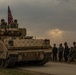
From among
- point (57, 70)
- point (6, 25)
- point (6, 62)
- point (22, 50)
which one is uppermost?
point (6, 25)

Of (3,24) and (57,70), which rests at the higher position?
(3,24)

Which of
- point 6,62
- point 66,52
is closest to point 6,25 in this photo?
point 6,62

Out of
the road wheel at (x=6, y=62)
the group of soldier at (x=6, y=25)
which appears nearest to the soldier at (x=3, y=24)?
the group of soldier at (x=6, y=25)

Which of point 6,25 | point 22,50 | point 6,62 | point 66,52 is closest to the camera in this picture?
point 6,62

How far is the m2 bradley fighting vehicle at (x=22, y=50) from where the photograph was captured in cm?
2097

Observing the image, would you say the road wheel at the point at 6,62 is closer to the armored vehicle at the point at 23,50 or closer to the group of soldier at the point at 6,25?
the armored vehicle at the point at 23,50

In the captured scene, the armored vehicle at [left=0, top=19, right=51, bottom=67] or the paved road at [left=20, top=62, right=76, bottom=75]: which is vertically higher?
the armored vehicle at [left=0, top=19, right=51, bottom=67]

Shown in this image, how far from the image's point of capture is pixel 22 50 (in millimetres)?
21562

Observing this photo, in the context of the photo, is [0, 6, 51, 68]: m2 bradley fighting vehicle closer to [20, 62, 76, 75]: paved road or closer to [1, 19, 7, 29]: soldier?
[20, 62, 76, 75]: paved road

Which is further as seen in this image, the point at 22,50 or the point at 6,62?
the point at 22,50

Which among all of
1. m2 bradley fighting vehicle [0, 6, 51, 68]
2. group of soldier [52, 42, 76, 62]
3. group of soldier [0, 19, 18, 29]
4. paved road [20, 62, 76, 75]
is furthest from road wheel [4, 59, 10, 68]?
group of soldier [52, 42, 76, 62]

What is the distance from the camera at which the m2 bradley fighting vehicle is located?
68.8ft

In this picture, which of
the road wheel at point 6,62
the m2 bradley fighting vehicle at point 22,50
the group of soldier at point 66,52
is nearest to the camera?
the m2 bradley fighting vehicle at point 22,50

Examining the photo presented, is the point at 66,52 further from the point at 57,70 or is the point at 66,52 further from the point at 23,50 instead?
the point at 57,70
